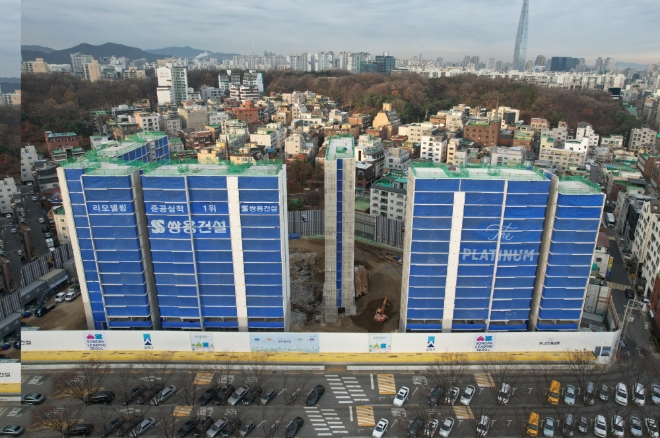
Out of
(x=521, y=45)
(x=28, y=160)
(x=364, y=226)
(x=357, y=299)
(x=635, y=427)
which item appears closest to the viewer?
(x=635, y=427)

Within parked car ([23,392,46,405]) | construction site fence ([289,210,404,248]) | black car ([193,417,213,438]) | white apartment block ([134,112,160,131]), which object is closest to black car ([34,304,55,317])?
parked car ([23,392,46,405])

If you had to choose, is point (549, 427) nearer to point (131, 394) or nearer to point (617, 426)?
point (617, 426)

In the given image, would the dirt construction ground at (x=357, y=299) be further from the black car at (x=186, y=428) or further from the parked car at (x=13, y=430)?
the parked car at (x=13, y=430)

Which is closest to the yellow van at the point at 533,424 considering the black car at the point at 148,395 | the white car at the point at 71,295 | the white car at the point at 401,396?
the white car at the point at 401,396

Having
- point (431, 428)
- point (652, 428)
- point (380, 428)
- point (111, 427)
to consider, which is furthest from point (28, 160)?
point (652, 428)

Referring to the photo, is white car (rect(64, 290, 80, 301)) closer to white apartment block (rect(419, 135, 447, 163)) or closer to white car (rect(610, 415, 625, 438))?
white car (rect(610, 415, 625, 438))

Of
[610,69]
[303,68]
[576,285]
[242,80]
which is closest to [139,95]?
[242,80]
